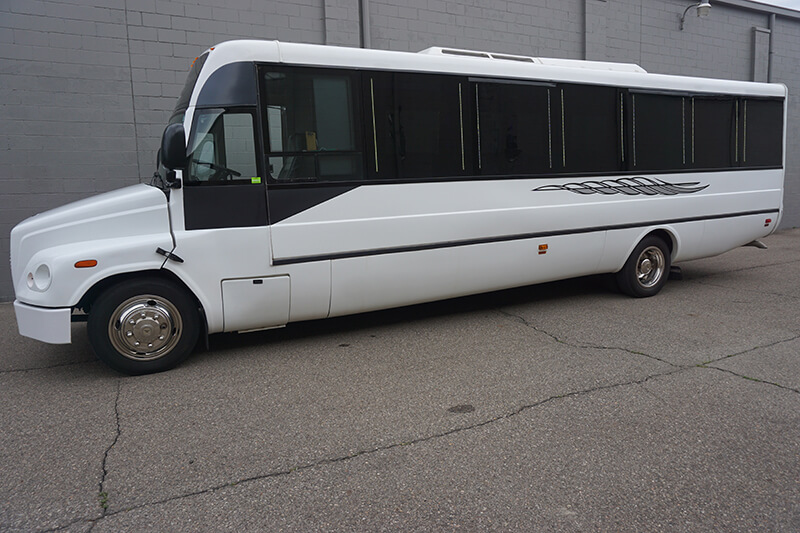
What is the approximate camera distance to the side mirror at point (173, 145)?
197 inches

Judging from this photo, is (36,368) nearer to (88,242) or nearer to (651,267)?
(88,242)

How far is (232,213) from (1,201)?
506 cm

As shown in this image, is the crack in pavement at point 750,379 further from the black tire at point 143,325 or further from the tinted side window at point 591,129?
the black tire at point 143,325

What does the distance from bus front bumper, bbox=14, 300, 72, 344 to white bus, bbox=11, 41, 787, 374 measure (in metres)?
0.02

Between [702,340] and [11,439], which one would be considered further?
[702,340]

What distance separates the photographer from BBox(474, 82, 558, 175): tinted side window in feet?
21.3

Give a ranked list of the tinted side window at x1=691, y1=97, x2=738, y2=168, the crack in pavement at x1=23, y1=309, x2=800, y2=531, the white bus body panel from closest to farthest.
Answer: the crack in pavement at x1=23, y1=309, x2=800, y2=531 < the white bus body panel < the tinted side window at x1=691, y1=97, x2=738, y2=168

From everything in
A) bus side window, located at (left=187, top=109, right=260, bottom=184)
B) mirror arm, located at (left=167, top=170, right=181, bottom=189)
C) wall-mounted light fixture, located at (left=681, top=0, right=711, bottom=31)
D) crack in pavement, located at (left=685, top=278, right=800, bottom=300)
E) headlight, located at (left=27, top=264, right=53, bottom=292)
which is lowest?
crack in pavement, located at (left=685, top=278, right=800, bottom=300)

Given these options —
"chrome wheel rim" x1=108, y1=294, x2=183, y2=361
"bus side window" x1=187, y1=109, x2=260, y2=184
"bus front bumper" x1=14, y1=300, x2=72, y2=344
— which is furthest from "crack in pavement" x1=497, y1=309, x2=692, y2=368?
"bus front bumper" x1=14, y1=300, x2=72, y2=344

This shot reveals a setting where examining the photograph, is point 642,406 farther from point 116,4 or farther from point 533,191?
point 116,4

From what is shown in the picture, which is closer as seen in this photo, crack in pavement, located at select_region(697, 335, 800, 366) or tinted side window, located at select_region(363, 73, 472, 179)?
crack in pavement, located at select_region(697, 335, 800, 366)

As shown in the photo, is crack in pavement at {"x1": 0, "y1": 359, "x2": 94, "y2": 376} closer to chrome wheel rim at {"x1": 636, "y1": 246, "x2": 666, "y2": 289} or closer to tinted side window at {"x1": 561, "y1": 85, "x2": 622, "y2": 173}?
tinted side window at {"x1": 561, "y1": 85, "x2": 622, "y2": 173}

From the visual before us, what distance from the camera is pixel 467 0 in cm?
1130

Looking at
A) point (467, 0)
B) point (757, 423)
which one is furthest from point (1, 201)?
point (757, 423)
